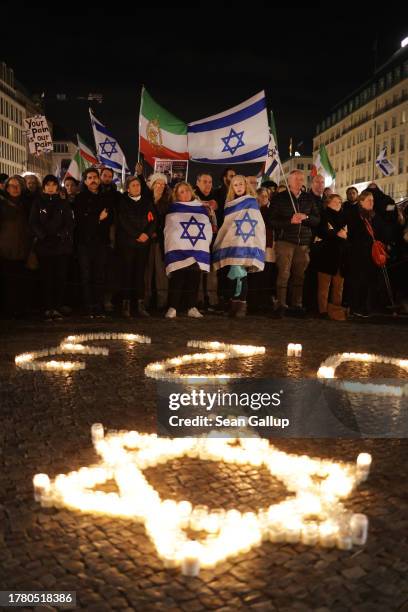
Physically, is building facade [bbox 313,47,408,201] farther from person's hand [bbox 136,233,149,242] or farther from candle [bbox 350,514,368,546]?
candle [bbox 350,514,368,546]

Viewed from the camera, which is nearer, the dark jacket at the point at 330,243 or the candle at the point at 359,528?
the candle at the point at 359,528

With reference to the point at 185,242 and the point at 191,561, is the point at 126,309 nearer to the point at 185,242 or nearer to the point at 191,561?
the point at 185,242

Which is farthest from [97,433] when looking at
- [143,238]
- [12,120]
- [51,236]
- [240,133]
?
[12,120]

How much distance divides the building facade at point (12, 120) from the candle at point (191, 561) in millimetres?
102469

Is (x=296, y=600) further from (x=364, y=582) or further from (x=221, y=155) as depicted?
(x=221, y=155)

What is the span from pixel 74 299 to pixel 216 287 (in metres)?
2.63

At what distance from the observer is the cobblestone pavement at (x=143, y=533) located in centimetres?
315

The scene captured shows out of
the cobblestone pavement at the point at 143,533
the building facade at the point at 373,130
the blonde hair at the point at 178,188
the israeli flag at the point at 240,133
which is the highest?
the building facade at the point at 373,130

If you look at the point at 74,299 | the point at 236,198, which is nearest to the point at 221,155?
→ the point at 236,198

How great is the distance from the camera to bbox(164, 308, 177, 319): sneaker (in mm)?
11647

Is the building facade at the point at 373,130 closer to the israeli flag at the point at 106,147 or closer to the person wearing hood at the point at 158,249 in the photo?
the israeli flag at the point at 106,147

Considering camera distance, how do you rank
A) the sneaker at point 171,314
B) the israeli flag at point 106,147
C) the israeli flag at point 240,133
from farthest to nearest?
the israeli flag at point 106,147, the israeli flag at point 240,133, the sneaker at point 171,314

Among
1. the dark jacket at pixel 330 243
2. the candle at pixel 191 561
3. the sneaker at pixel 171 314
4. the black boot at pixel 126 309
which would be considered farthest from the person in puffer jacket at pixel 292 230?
the candle at pixel 191 561

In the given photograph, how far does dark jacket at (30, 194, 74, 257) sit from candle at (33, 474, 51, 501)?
7.62 meters
